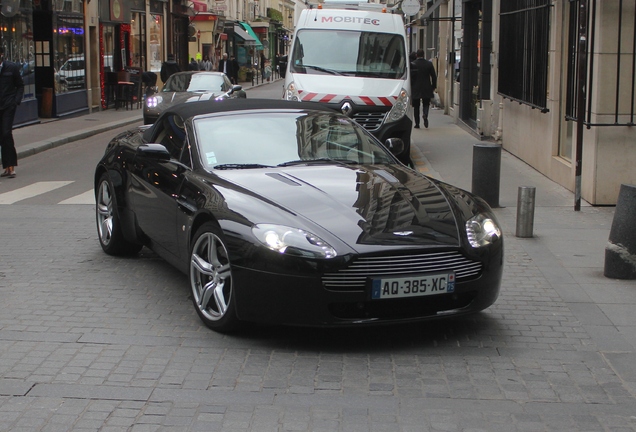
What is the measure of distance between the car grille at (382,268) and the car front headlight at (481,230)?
0.94 ft

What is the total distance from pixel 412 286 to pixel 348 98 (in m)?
9.62

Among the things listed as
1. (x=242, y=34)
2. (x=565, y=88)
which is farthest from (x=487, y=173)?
(x=242, y=34)

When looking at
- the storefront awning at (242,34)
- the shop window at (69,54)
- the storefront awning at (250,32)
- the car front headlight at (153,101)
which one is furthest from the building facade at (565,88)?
the storefront awning at (250,32)

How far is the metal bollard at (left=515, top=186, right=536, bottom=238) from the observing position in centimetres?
902

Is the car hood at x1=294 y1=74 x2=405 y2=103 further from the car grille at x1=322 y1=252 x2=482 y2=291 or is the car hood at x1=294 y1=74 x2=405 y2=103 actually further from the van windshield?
the car grille at x1=322 y1=252 x2=482 y2=291

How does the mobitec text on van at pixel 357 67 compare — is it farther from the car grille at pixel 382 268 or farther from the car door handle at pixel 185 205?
the car grille at pixel 382 268

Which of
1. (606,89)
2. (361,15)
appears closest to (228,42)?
(361,15)

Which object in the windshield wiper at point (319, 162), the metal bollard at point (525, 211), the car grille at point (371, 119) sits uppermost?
the windshield wiper at point (319, 162)

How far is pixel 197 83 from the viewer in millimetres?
22719

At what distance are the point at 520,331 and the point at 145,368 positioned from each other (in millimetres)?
2403

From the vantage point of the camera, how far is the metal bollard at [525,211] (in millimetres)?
9023

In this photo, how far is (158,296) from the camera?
264 inches

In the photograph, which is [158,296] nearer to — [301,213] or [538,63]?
[301,213]

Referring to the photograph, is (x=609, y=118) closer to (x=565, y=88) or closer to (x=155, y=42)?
(x=565, y=88)
